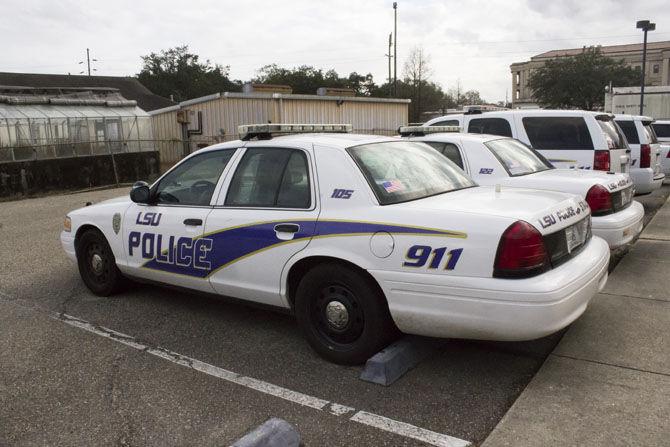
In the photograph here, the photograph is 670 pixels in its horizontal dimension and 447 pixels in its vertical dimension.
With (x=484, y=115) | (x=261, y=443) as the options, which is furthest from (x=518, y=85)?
(x=261, y=443)

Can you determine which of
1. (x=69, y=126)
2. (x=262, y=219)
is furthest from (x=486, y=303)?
(x=69, y=126)

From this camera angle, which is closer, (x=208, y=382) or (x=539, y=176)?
(x=208, y=382)

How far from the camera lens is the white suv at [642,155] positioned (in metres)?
9.83

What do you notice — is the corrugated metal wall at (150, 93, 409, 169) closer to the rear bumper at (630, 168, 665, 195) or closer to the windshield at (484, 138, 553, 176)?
the rear bumper at (630, 168, 665, 195)

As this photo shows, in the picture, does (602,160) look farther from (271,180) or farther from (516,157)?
(271,180)

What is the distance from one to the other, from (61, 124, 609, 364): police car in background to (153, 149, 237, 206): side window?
0.01 m

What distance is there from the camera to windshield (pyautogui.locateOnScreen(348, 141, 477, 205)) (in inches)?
153

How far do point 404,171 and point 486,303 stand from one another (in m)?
1.27

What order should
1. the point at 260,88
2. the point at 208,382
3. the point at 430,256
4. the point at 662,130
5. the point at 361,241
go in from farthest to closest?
the point at 260,88, the point at 662,130, the point at 208,382, the point at 361,241, the point at 430,256

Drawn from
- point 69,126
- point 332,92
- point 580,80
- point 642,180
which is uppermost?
point 580,80

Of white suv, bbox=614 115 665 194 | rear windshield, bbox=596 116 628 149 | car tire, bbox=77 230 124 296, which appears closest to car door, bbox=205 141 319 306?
car tire, bbox=77 230 124 296

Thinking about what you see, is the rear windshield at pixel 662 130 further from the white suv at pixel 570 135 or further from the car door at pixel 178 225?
the car door at pixel 178 225

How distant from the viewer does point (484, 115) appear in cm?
878

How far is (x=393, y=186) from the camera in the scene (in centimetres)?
393
